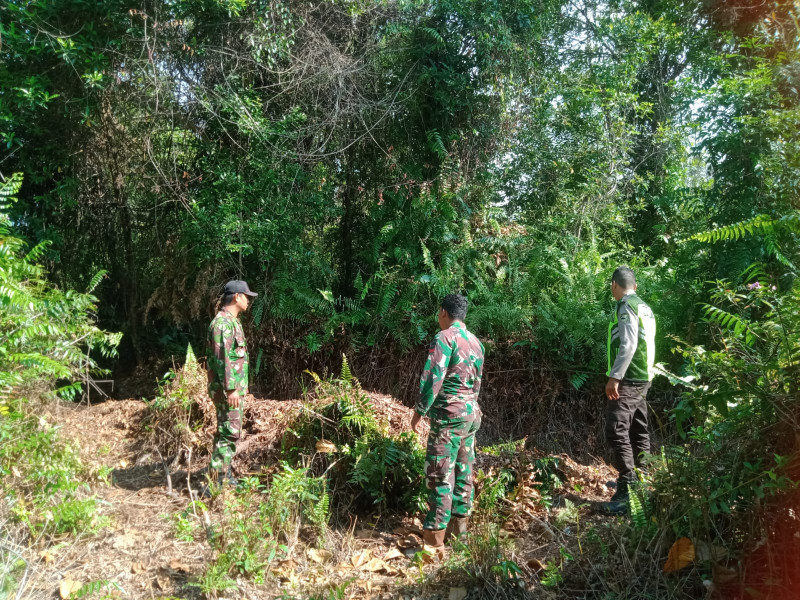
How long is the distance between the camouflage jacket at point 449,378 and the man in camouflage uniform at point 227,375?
2071 mm

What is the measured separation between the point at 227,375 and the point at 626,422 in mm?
3850

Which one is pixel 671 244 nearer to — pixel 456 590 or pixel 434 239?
pixel 434 239

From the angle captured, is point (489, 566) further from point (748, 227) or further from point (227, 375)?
point (227, 375)

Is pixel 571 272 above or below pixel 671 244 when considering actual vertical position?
below

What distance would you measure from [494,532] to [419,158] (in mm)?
Answer: 6178

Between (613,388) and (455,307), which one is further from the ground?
(455,307)

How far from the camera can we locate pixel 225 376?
18.8 feet

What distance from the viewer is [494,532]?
14.2ft

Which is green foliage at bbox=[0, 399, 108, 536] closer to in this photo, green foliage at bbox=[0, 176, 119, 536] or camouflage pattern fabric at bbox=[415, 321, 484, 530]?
green foliage at bbox=[0, 176, 119, 536]

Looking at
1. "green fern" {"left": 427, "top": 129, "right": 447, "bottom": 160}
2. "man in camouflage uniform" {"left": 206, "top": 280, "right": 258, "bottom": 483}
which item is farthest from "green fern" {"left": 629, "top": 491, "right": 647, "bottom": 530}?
"green fern" {"left": 427, "top": 129, "right": 447, "bottom": 160}

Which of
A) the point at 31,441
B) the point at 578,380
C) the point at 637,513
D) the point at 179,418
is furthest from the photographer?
the point at 578,380

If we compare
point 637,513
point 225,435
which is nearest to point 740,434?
point 637,513

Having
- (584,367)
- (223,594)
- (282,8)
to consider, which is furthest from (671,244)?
(223,594)

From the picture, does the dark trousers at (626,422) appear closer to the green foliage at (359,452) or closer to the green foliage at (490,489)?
the green foliage at (490,489)
